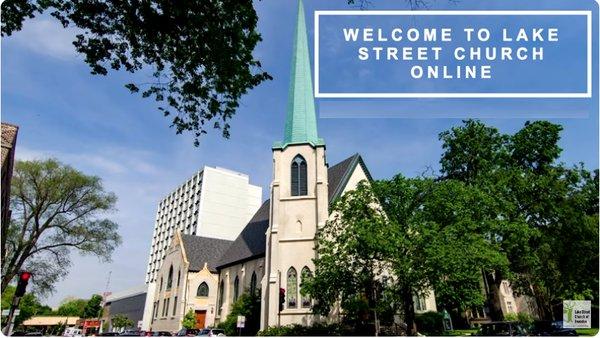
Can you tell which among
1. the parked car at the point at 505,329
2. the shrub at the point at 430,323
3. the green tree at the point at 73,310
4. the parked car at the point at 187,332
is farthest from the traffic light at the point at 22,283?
the green tree at the point at 73,310

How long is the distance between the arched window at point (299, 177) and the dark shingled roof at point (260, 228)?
327 centimetres

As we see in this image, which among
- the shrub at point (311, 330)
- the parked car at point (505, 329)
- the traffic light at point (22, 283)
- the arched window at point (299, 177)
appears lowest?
the shrub at point (311, 330)

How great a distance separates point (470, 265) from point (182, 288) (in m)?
35.4

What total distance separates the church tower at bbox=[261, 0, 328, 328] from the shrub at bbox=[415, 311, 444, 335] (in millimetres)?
11348

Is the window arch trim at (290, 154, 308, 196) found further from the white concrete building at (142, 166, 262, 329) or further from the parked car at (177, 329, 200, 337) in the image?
the white concrete building at (142, 166, 262, 329)

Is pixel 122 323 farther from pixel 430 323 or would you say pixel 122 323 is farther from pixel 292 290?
pixel 430 323

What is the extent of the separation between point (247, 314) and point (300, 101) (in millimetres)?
20968

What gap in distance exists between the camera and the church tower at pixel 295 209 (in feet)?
116

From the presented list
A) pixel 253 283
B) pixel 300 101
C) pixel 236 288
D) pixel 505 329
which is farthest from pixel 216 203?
pixel 505 329

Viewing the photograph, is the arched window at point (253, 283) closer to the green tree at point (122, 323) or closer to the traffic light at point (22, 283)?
the traffic light at point (22, 283)

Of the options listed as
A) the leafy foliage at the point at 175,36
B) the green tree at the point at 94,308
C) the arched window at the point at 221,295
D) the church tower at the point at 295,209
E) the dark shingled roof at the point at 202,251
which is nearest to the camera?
the leafy foliage at the point at 175,36

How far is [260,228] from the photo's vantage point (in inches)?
1939

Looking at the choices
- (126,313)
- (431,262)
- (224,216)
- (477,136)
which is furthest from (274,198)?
(224,216)

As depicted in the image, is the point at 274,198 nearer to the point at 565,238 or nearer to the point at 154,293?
the point at 565,238
